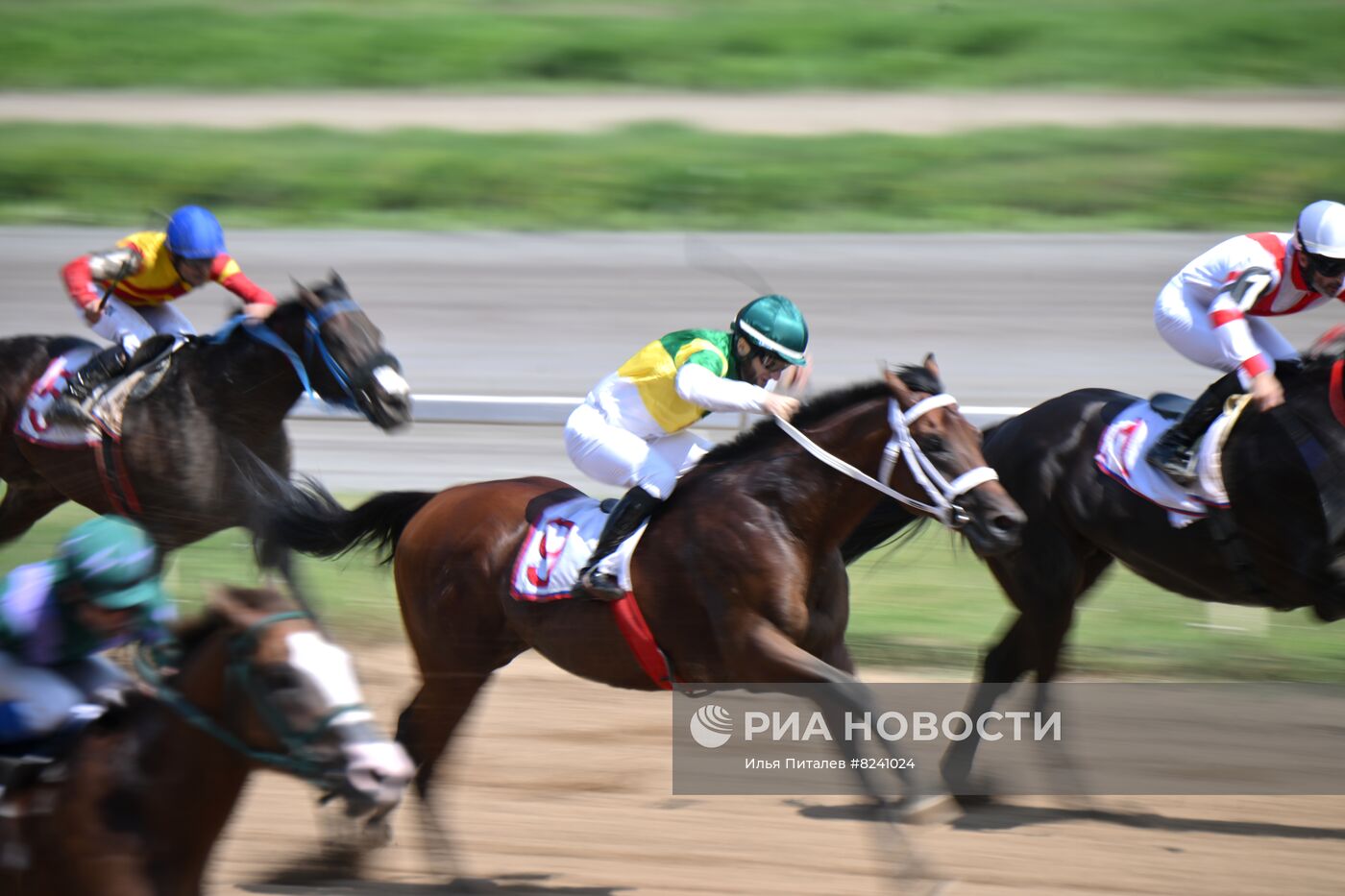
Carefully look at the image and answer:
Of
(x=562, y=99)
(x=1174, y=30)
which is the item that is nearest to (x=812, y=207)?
(x=562, y=99)

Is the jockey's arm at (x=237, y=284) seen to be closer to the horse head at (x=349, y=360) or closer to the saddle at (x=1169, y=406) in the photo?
the horse head at (x=349, y=360)

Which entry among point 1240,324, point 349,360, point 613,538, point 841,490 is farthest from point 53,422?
point 1240,324

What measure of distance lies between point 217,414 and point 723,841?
316cm

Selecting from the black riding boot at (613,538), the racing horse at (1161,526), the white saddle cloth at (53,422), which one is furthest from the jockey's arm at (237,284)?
the racing horse at (1161,526)

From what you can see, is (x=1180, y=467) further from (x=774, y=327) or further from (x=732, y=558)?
(x=732, y=558)

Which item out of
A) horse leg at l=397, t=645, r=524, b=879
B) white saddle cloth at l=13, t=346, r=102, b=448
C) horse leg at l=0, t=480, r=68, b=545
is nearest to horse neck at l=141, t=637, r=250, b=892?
horse leg at l=397, t=645, r=524, b=879

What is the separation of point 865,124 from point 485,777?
1251 centimetres

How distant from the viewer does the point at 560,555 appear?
502 cm

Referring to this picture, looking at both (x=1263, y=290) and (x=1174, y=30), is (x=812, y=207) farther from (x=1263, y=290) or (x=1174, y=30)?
(x=1263, y=290)

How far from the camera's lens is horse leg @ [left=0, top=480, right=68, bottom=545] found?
7.64 metres

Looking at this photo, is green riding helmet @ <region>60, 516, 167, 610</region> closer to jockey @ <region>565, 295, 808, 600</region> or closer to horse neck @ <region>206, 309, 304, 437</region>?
jockey @ <region>565, 295, 808, 600</region>

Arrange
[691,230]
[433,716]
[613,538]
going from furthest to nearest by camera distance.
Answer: [691,230] < [433,716] < [613,538]

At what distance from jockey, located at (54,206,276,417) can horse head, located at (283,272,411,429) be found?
416 millimetres

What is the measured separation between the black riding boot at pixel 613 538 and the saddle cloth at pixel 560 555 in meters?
0.02
